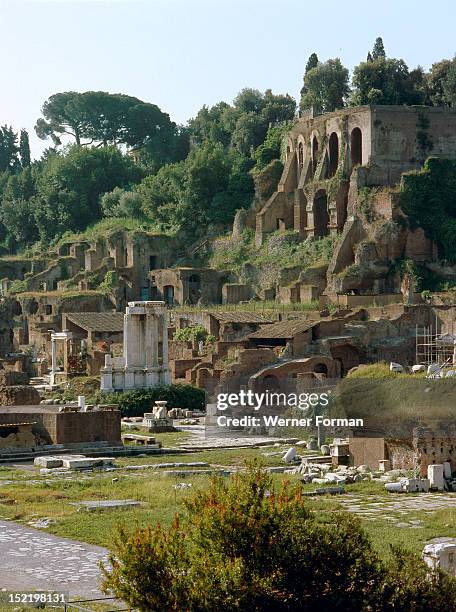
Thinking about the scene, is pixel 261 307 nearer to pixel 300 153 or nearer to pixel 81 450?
pixel 300 153

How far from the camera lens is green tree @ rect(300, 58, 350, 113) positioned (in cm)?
7412

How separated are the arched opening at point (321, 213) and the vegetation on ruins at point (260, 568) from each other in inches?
1930

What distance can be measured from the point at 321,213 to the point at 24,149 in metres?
37.4

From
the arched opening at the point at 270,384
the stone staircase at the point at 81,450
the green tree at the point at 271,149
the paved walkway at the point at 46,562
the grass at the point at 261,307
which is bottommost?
the paved walkway at the point at 46,562

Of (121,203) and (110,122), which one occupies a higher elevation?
(110,122)

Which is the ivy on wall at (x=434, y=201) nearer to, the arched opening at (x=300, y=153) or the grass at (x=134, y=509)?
the arched opening at (x=300, y=153)

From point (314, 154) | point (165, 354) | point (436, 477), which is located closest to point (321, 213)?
point (314, 154)

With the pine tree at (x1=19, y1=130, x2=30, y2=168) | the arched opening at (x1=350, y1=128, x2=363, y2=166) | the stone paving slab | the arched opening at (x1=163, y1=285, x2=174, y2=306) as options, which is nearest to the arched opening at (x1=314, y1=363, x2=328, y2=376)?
the arched opening at (x1=163, y1=285, x2=174, y2=306)

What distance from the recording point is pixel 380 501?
27344 mm

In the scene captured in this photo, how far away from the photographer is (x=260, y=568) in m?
16.8

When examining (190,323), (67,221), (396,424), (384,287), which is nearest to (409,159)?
(384,287)

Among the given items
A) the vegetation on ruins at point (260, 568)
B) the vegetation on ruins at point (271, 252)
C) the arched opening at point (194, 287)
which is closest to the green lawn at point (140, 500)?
the vegetation on ruins at point (260, 568)

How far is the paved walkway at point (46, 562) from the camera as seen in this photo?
2022cm

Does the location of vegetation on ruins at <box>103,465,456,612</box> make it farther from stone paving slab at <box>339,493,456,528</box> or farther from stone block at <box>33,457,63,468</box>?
stone block at <box>33,457,63,468</box>
